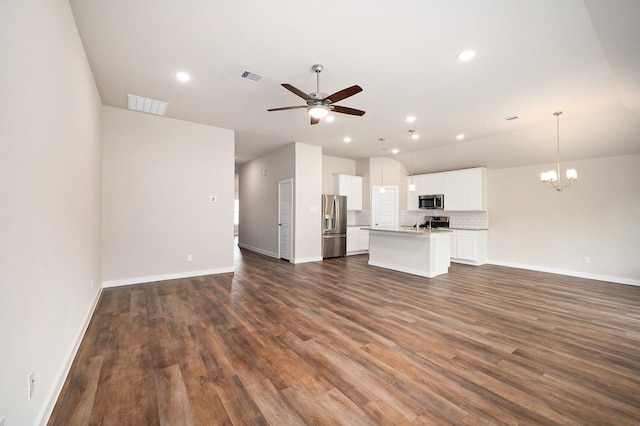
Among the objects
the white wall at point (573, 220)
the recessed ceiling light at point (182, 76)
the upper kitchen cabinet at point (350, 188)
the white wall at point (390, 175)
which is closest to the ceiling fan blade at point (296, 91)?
the recessed ceiling light at point (182, 76)

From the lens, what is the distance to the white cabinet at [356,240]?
8.17m

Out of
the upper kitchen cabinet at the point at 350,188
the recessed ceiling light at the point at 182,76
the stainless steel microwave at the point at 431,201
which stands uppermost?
the recessed ceiling light at the point at 182,76

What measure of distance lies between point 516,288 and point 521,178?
318 centimetres

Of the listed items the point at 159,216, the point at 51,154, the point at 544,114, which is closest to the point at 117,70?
the point at 51,154

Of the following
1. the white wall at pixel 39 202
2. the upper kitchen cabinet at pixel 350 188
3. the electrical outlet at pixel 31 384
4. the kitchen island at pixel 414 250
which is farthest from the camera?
the upper kitchen cabinet at pixel 350 188

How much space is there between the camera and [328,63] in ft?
10.5

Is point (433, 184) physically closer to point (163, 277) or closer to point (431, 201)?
point (431, 201)

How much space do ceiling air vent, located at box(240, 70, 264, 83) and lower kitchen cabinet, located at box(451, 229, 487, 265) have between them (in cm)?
623

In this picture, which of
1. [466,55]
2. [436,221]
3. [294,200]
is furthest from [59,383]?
[436,221]

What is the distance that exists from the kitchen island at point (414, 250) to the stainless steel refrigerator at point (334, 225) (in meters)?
1.45

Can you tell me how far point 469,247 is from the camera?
700cm

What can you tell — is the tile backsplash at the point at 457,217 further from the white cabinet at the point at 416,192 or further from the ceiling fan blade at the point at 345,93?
the ceiling fan blade at the point at 345,93

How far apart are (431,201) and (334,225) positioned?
2925mm

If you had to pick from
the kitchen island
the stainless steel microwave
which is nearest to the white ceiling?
the kitchen island
